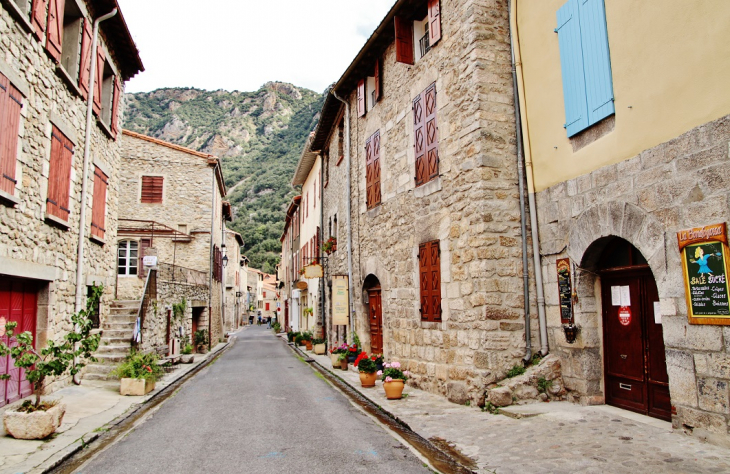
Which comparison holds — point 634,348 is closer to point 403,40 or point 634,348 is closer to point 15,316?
point 403,40

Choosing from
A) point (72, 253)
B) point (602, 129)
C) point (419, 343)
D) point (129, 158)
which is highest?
point (129, 158)

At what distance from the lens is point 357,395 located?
969 cm

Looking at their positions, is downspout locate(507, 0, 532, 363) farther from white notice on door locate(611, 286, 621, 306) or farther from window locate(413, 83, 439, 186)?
window locate(413, 83, 439, 186)

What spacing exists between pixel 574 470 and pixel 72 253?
31.7 ft

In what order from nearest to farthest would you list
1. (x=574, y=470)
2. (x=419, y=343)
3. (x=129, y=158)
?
(x=574, y=470) < (x=419, y=343) < (x=129, y=158)

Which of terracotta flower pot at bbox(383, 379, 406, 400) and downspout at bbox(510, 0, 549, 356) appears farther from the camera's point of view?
terracotta flower pot at bbox(383, 379, 406, 400)

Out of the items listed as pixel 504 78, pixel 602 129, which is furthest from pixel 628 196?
pixel 504 78

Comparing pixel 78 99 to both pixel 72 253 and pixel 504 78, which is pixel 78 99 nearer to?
pixel 72 253

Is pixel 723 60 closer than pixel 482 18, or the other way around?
pixel 723 60

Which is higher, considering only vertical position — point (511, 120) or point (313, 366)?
point (511, 120)

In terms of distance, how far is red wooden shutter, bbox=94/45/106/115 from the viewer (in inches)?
431

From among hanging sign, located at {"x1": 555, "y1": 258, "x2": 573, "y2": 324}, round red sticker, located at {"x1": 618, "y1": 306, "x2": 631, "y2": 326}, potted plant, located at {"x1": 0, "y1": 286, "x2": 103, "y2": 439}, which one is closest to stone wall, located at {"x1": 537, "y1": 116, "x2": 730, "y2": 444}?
hanging sign, located at {"x1": 555, "y1": 258, "x2": 573, "y2": 324}

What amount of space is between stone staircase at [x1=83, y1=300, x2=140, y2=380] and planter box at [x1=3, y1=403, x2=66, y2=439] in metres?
4.77

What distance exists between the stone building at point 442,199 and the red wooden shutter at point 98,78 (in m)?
6.00
